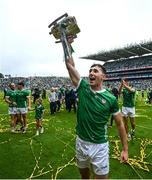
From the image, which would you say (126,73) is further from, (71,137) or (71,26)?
(71,26)

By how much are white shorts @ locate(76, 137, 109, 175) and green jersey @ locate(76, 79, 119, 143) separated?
86 mm

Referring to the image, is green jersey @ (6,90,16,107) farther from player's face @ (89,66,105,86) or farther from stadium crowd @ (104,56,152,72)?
stadium crowd @ (104,56,152,72)

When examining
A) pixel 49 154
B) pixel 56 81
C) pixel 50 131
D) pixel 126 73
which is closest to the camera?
pixel 49 154

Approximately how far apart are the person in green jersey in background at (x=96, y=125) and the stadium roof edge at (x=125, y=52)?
323ft

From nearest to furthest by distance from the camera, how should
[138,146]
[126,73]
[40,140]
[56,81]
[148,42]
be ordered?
[138,146] < [40,140] < [148,42] < [126,73] < [56,81]

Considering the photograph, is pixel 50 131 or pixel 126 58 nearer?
pixel 50 131

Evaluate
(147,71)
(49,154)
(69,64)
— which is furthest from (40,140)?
(147,71)

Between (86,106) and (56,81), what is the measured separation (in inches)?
5101

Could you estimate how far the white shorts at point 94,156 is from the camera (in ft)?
18.5

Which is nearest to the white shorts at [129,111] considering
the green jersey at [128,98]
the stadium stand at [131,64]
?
the green jersey at [128,98]

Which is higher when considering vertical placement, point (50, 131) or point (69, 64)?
point (69, 64)

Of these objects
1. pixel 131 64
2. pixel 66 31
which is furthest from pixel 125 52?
pixel 66 31

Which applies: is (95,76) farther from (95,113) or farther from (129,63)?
(129,63)

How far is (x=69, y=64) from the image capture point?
5.95 m
